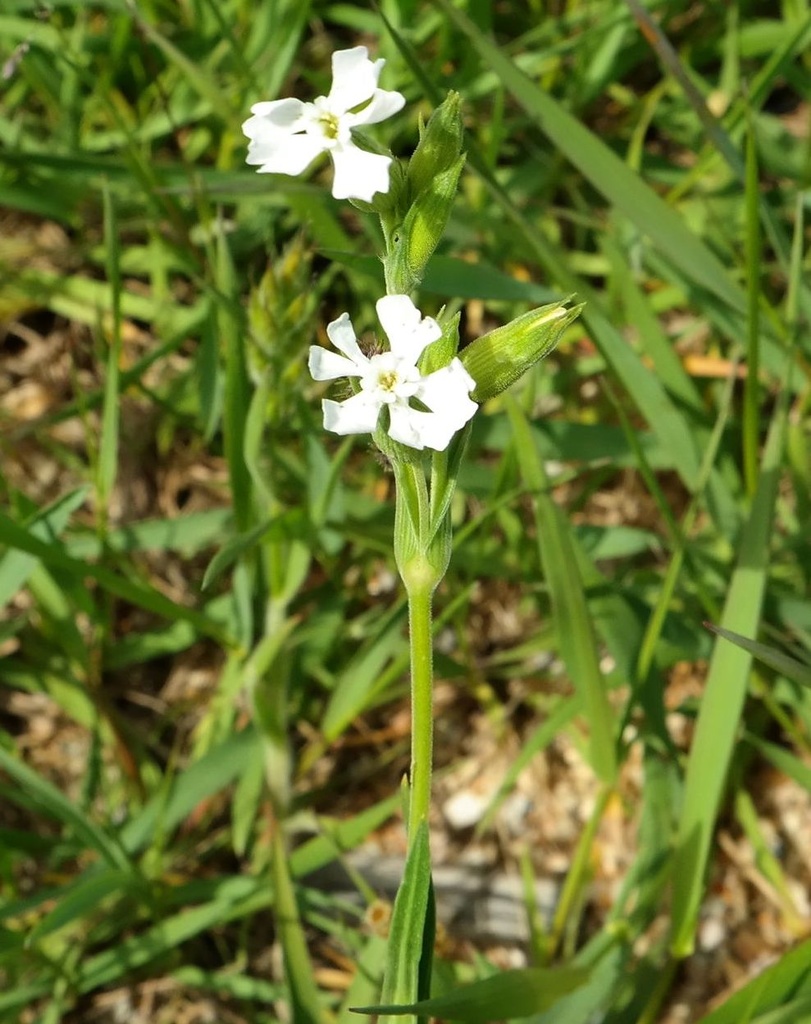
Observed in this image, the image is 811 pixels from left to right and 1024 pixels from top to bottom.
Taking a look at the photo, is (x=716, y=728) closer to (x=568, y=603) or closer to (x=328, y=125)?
(x=568, y=603)

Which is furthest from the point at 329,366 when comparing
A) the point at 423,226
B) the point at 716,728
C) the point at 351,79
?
the point at 716,728

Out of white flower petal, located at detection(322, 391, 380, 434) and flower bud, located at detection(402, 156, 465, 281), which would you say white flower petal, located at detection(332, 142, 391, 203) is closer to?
flower bud, located at detection(402, 156, 465, 281)

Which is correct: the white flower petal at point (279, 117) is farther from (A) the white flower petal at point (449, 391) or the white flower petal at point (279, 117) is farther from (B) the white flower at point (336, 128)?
(A) the white flower petal at point (449, 391)

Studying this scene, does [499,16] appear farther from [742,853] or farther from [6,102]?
[742,853]

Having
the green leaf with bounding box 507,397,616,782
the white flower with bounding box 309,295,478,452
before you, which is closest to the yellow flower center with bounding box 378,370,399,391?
the white flower with bounding box 309,295,478,452

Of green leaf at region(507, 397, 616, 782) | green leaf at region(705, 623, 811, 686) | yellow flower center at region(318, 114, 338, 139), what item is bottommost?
green leaf at region(705, 623, 811, 686)

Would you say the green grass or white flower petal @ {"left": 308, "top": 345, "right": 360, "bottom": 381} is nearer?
white flower petal @ {"left": 308, "top": 345, "right": 360, "bottom": 381}

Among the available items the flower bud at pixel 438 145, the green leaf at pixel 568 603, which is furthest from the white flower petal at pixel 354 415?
the green leaf at pixel 568 603

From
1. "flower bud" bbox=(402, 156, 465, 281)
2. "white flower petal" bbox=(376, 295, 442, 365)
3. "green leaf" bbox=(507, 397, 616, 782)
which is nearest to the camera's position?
"white flower petal" bbox=(376, 295, 442, 365)
